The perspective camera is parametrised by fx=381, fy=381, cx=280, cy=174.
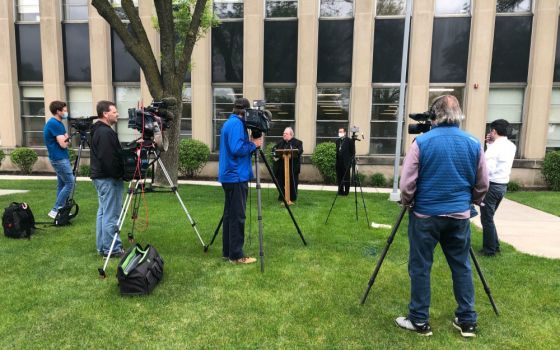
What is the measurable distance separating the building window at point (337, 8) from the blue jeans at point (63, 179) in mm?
9816

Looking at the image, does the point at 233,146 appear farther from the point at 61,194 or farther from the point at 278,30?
the point at 278,30

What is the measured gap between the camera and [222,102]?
45.7 ft

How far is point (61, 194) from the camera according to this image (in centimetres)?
691

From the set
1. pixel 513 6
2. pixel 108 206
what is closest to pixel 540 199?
pixel 513 6

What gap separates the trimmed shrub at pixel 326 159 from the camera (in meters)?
12.5

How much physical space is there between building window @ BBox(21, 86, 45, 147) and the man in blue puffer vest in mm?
15389

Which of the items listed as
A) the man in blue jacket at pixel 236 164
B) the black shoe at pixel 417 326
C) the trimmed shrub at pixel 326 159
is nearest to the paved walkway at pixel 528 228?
the black shoe at pixel 417 326

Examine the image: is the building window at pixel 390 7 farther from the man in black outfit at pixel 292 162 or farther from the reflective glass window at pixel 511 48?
the man in black outfit at pixel 292 162

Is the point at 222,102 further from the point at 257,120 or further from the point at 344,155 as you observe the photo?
the point at 257,120

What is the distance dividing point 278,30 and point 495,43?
23.3ft

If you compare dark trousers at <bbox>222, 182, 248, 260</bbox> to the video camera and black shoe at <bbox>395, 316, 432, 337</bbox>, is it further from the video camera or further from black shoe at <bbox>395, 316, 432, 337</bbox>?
black shoe at <bbox>395, 316, 432, 337</bbox>

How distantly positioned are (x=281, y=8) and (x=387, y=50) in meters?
3.93

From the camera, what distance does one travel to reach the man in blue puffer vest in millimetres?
3156

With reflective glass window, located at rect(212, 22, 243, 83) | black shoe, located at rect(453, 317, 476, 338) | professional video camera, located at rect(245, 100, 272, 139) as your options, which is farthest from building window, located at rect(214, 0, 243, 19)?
black shoe, located at rect(453, 317, 476, 338)
